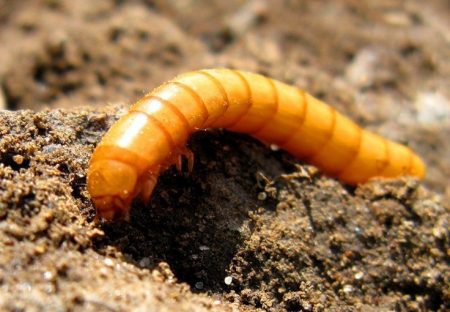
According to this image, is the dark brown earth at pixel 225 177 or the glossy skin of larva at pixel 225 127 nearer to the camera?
the dark brown earth at pixel 225 177

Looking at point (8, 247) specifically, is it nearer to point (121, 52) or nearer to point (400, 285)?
point (400, 285)

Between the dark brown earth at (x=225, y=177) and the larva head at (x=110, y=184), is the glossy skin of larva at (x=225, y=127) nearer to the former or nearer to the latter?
the larva head at (x=110, y=184)

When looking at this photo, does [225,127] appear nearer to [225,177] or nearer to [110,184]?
[225,177]

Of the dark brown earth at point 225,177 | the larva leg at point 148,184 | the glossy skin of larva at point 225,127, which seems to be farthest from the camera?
the larva leg at point 148,184

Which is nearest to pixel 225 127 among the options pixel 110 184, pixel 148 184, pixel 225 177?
pixel 225 177

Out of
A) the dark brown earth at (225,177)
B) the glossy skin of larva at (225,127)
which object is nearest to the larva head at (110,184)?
the glossy skin of larva at (225,127)

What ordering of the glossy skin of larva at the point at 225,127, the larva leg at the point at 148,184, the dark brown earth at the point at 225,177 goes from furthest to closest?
the larva leg at the point at 148,184
the glossy skin of larva at the point at 225,127
the dark brown earth at the point at 225,177

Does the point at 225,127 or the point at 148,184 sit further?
the point at 225,127

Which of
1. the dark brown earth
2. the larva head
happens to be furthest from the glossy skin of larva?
the dark brown earth

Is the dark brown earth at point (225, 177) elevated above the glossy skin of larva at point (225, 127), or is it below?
below
